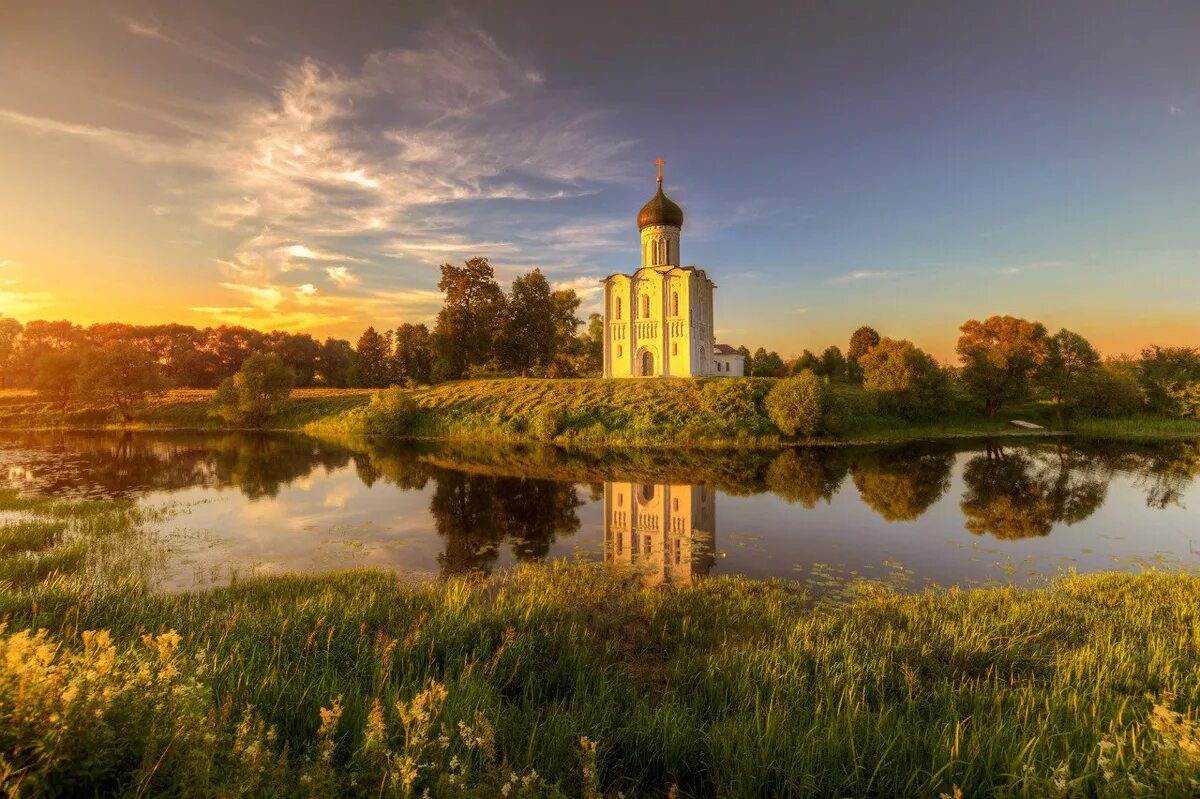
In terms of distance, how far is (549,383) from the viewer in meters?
46.7

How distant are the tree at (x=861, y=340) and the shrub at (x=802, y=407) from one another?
130ft

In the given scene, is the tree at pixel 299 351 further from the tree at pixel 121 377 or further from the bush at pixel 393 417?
the bush at pixel 393 417

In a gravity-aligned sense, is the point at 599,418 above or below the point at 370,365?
below

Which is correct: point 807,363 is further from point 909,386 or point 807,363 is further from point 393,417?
point 393,417

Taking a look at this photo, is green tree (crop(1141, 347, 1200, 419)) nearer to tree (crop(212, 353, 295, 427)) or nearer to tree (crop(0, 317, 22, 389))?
tree (crop(212, 353, 295, 427))

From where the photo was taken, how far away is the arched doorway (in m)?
49.4

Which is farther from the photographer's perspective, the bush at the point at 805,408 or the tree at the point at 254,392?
the tree at the point at 254,392

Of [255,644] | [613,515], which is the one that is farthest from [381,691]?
[613,515]

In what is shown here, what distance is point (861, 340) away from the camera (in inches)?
2726

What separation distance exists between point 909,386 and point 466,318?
1692 inches

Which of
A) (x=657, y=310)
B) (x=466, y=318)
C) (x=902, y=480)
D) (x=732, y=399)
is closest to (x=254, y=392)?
(x=466, y=318)

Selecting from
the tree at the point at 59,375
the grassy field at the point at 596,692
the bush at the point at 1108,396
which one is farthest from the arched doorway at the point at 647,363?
the tree at the point at 59,375

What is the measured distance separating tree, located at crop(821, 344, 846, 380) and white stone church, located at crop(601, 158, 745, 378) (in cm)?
2090

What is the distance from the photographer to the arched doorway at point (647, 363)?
162ft
